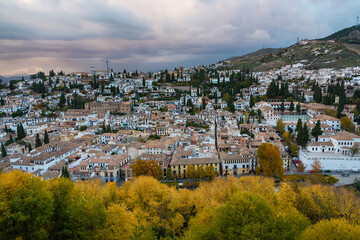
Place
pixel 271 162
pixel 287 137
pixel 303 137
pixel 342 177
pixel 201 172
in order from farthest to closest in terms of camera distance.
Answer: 1. pixel 287 137
2. pixel 303 137
3. pixel 342 177
4. pixel 271 162
5. pixel 201 172

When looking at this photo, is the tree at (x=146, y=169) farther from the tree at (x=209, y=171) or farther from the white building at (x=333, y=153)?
the white building at (x=333, y=153)

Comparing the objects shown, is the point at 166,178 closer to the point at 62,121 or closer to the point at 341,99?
the point at 62,121

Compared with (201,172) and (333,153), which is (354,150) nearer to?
(333,153)

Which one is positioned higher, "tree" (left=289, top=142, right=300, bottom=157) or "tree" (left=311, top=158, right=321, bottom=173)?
"tree" (left=289, top=142, right=300, bottom=157)

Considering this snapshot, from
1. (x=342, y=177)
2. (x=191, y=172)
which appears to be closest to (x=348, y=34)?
(x=342, y=177)

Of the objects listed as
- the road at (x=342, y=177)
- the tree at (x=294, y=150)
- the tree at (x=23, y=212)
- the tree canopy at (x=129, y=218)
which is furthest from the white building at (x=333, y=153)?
the tree at (x=23, y=212)

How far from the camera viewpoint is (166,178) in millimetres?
26797

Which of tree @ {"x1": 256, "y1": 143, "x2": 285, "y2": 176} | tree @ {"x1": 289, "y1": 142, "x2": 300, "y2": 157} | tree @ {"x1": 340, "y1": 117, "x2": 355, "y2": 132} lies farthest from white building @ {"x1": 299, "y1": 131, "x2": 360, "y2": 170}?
tree @ {"x1": 340, "y1": 117, "x2": 355, "y2": 132}

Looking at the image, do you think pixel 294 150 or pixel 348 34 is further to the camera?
pixel 348 34

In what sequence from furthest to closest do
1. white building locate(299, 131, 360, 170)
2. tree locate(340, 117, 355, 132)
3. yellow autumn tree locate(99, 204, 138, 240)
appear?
tree locate(340, 117, 355, 132) < white building locate(299, 131, 360, 170) < yellow autumn tree locate(99, 204, 138, 240)

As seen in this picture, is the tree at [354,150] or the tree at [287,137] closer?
the tree at [354,150]

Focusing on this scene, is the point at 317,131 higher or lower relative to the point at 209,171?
higher

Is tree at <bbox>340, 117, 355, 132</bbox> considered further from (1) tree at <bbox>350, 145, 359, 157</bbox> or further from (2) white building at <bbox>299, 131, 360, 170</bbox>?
(1) tree at <bbox>350, 145, 359, 157</bbox>

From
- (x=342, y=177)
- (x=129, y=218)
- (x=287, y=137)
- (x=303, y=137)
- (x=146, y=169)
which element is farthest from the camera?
(x=287, y=137)
